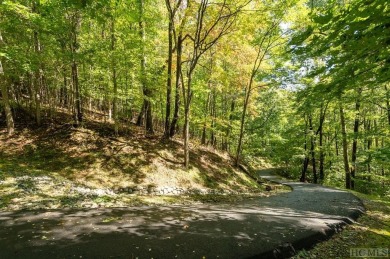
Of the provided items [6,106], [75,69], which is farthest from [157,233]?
[6,106]

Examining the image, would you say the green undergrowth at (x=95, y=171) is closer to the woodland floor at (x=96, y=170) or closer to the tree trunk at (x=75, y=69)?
the woodland floor at (x=96, y=170)

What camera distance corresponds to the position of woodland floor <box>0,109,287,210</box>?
24.6ft

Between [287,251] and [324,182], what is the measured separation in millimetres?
21879

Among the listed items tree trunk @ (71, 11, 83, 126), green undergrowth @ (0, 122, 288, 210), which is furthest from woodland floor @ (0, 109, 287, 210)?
tree trunk @ (71, 11, 83, 126)

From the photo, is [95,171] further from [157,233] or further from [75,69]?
[157,233]

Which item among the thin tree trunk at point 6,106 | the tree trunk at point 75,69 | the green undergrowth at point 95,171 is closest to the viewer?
the green undergrowth at point 95,171

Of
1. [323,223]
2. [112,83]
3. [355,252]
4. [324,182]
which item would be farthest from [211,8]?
[324,182]

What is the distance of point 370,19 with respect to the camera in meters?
2.76

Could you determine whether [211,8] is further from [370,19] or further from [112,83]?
[370,19]

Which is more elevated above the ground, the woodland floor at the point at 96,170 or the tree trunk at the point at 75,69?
the tree trunk at the point at 75,69

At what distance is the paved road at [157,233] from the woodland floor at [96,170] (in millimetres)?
1449

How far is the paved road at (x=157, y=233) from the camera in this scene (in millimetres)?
4098

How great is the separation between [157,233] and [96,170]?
19.5ft

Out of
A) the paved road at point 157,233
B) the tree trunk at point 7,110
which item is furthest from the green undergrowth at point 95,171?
the paved road at point 157,233
